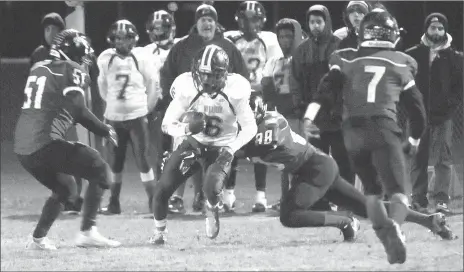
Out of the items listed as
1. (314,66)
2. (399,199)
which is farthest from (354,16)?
(399,199)

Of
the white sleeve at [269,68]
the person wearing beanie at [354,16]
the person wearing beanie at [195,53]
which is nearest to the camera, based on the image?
the person wearing beanie at [354,16]

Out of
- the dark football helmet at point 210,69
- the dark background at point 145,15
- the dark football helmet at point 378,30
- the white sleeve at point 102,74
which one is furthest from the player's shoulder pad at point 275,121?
the dark background at point 145,15

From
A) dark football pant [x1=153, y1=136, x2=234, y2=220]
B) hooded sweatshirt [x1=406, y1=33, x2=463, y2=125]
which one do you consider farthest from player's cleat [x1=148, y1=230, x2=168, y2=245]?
hooded sweatshirt [x1=406, y1=33, x2=463, y2=125]

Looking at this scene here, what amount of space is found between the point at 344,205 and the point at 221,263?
105 cm

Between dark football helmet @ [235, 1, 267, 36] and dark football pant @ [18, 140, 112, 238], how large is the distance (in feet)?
9.01

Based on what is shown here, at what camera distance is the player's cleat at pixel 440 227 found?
793 centimetres

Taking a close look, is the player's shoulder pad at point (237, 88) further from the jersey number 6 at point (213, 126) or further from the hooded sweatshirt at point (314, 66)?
the hooded sweatshirt at point (314, 66)

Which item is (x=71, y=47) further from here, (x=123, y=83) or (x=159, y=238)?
(x=123, y=83)

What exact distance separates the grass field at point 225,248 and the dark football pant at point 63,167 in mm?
509

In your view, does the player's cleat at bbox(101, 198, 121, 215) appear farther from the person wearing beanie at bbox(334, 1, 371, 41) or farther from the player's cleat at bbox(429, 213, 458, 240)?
the player's cleat at bbox(429, 213, 458, 240)

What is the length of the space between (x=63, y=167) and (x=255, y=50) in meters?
2.98

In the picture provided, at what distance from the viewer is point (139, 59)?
33.1 ft

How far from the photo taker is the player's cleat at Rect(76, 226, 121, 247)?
8.38m

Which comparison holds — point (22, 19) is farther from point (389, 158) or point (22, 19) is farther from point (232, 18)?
point (389, 158)
